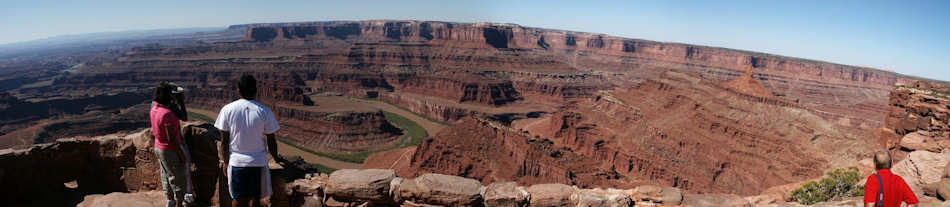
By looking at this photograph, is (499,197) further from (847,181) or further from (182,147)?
(847,181)

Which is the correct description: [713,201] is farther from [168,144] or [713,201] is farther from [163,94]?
[163,94]

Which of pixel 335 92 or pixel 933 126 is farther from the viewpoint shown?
pixel 335 92

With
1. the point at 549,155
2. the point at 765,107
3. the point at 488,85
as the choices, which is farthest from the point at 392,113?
the point at 765,107

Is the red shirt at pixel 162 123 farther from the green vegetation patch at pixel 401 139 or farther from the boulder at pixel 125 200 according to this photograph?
the green vegetation patch at pixel 401 139

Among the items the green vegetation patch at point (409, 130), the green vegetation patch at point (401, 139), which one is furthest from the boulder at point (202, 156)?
the green vegetation patch at point (409, 130)

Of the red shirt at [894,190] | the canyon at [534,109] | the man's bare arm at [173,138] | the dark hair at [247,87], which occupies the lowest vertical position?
the canyon at [534,109]

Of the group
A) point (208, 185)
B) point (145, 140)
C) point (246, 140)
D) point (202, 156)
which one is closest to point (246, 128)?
point (246, 140)
